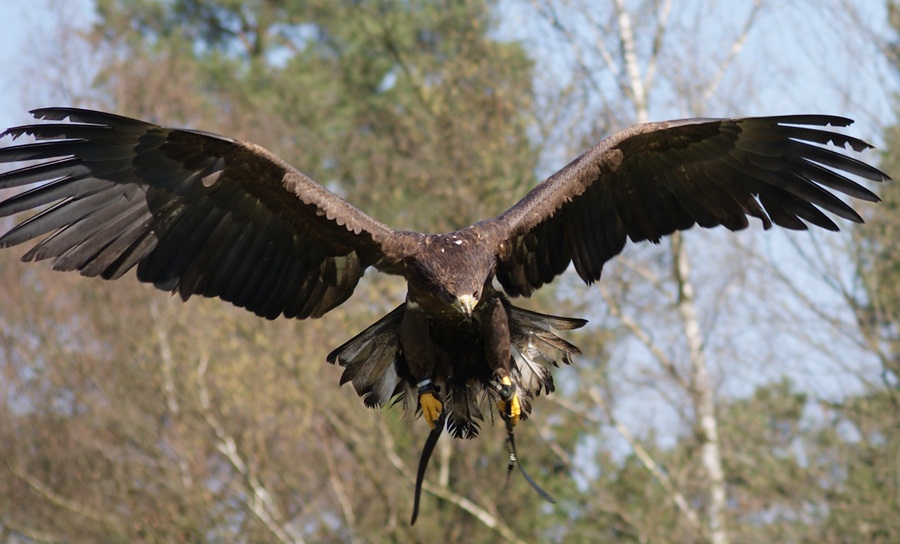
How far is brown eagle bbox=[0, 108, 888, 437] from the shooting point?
7.15 metres

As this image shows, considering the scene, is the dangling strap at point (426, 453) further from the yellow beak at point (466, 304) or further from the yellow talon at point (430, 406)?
the yellow beak at point (466, 304)

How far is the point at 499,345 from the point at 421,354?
1.49 feet

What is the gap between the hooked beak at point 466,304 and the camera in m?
7.03

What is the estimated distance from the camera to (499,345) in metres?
7.59

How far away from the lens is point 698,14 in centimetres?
1767

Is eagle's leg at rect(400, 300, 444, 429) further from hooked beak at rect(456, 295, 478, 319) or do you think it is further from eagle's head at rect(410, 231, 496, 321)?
hooked beak at rect(456, 295, 478, 319)

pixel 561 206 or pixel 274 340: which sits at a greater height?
pixel 274 340

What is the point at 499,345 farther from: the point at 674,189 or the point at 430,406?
the point at 674,189

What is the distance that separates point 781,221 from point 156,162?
12.1 ft

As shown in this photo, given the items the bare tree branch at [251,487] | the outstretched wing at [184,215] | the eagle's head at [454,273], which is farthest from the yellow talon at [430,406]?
the bare tree branch at [251,487]

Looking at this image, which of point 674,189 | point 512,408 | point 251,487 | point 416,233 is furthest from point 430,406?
point 251,487

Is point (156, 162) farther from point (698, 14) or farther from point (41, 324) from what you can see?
point (41, 324)

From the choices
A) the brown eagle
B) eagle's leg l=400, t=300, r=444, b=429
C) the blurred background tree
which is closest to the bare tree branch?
the blurred background tree

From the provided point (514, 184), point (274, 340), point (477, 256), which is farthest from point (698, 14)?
point (477, 256)
